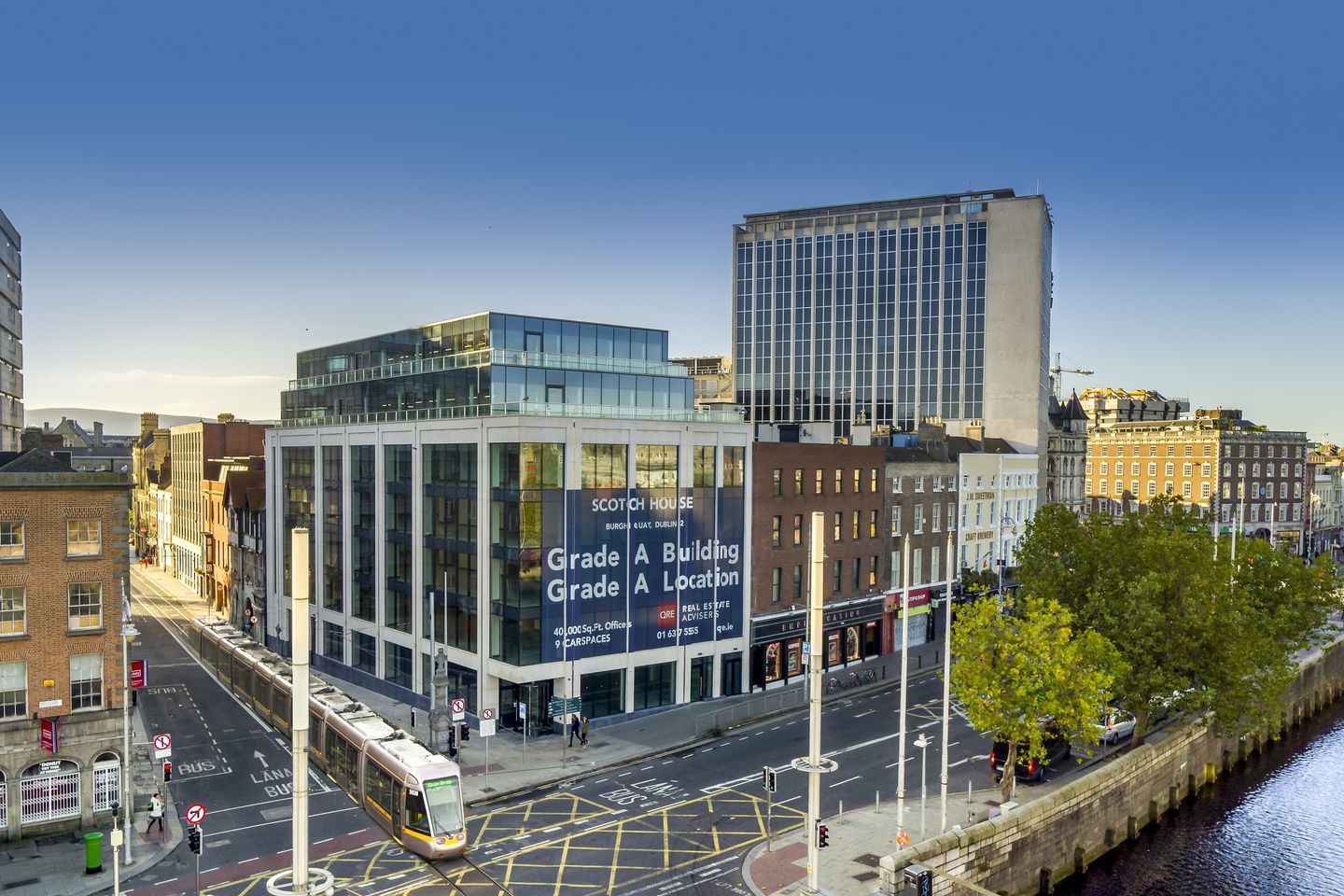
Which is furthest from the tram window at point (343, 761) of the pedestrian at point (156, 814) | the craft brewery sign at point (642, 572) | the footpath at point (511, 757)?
the craft brewery sign at point (642, 572)

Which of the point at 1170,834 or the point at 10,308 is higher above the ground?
the point at 10,308

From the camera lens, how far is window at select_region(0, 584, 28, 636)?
35969 mm

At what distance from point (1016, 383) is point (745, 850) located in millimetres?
93376

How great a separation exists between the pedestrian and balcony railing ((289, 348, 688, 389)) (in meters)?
26.3

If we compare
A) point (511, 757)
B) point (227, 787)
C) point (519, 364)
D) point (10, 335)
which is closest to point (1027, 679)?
point (511, 757)

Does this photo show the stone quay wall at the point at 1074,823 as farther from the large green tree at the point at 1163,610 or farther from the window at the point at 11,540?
the window at the point at 11,540

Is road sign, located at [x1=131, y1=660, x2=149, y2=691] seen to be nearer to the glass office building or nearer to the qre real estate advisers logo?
the glass office building

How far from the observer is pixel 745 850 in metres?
35.4

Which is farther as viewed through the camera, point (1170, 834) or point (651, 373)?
point (651, 373)

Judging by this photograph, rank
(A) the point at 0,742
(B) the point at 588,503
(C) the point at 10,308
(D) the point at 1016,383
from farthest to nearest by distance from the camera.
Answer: (D) the point at 1016,383
(C) the point at 10,308
(B) the point at 588,503
(A) the point at 0,742

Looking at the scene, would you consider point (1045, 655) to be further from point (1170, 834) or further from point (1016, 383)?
point (1016, 383)

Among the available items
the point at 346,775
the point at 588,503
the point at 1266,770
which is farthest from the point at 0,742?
the point at 1266,770

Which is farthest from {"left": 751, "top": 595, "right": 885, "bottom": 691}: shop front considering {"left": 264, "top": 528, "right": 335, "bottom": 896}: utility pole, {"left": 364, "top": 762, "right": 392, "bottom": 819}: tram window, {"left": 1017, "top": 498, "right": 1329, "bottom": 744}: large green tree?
{"left": 264, "top": 528, "right": 335, "bottom": 896}: utility pole

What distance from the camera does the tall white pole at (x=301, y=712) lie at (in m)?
17.7
